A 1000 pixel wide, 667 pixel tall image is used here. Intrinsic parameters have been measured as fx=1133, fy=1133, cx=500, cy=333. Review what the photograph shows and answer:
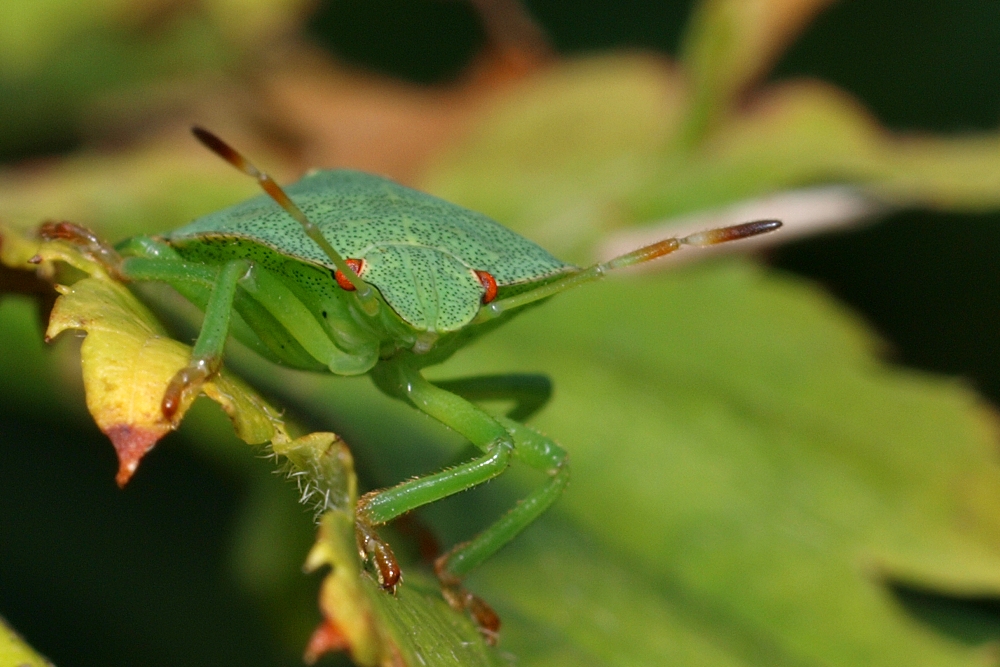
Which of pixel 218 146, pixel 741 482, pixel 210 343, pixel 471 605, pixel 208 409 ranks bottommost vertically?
pixel 741 482

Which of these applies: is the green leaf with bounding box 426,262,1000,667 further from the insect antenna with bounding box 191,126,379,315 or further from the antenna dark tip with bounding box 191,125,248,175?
the antenna dark tip with bounding box 191,125,248,175

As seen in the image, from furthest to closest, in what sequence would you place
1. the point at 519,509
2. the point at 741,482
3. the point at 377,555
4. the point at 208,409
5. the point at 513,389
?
1. the point at 741,482
2. the point at 208,409
3. the point at 513,389
4. the point at 519,509
5. the point at 377,555

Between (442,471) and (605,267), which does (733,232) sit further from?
(442,471)

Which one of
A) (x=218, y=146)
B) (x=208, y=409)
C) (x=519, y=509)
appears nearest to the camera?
(x=218, y=146)

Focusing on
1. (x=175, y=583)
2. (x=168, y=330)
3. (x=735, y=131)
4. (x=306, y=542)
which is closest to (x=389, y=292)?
(x=168, y=330)

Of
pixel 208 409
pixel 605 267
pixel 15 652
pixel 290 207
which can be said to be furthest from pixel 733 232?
pixel 15 652

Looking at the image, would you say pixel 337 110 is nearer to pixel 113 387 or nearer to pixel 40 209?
pixel 40 209
